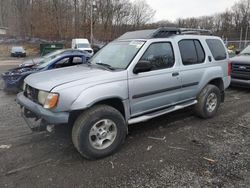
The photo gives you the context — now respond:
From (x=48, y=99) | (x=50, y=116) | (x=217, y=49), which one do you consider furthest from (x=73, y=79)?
(x=217, y=49)

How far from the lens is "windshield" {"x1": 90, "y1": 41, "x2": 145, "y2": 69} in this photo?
3726 mm

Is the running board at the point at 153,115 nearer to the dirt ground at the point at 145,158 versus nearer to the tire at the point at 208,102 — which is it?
the tire at the point at 208,102

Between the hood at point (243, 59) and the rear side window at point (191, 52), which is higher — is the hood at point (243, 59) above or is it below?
below

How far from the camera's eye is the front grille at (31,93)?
3.31 metres

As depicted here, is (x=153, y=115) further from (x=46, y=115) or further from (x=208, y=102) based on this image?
(x=46, y=115)

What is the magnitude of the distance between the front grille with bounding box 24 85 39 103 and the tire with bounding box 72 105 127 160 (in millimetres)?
777

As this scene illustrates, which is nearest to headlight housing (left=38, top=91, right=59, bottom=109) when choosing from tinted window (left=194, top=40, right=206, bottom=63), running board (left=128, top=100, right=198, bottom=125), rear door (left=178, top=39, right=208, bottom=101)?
running board (left=128, top=100, right=198, bottom=125)

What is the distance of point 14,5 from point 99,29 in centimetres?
2125

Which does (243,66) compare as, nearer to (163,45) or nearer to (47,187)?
(163,45)

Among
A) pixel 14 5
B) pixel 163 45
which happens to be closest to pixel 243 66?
pixel 163 45

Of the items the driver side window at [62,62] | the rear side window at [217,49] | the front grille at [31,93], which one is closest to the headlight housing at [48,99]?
the front grille at [31,93]

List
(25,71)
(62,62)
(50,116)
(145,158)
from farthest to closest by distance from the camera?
(62,62) → (25,71) → (145,158) → (50,116)

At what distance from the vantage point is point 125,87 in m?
3.42

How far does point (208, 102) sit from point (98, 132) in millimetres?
2873
